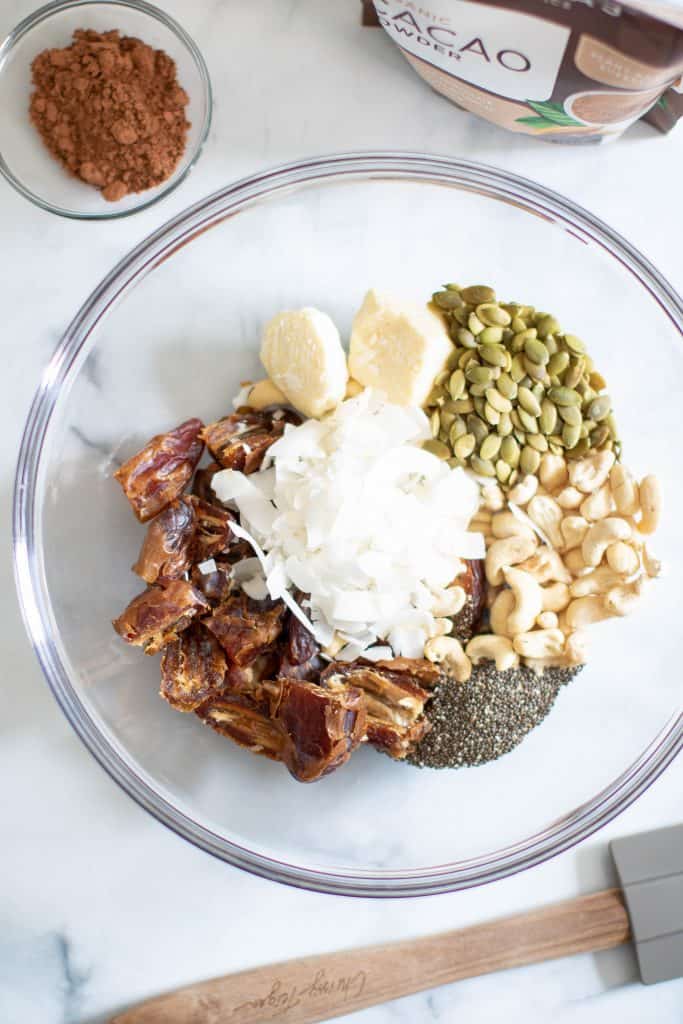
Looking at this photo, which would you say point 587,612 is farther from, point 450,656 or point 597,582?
point 450,656

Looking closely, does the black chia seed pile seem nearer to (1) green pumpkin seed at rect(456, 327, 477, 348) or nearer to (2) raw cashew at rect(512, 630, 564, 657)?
(2) raw cashew at rect(512, 630, 564, 657)

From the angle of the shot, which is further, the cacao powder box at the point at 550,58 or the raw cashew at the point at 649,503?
the raw cashew at the point at 649,503

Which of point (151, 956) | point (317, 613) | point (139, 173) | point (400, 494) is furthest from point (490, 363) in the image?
point (151, 956)

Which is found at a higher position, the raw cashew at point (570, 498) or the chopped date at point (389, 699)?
the raw cashew at point (570, 498)

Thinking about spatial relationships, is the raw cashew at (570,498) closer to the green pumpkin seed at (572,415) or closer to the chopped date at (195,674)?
the green pumpkin seed at (572,415)

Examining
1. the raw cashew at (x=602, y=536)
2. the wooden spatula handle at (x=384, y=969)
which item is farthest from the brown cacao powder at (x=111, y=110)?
the wooden spatula handle at (x=384, y=969)

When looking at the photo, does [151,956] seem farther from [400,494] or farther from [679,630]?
[679,630]
